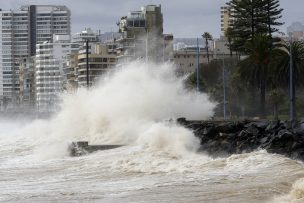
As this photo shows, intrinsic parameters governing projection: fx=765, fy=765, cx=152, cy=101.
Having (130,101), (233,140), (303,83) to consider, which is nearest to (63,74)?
(303,83)

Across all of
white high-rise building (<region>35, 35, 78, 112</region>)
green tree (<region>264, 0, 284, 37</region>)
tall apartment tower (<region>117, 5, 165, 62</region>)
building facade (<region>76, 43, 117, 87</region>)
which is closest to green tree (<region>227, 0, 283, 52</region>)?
green tree (<region>264, 0, 284, 37</region>)

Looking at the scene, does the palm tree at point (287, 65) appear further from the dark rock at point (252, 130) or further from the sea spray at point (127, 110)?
the dark rock at point (252, 130)

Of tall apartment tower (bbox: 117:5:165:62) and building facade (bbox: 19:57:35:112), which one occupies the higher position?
tall apartment tower (bbox: 117:5:165:62)

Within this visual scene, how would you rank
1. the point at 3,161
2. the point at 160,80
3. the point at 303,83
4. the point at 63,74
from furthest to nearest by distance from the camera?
1. the point at 63,74
2. the point at 303,83
3. the point at 160,80
4. the point at 3,161

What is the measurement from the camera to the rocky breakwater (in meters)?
22.5

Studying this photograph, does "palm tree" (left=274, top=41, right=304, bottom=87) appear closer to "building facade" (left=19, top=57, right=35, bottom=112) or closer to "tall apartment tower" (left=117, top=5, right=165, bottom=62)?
"tall apartment tower" (left=117, top=5, right=165, bottom=62)

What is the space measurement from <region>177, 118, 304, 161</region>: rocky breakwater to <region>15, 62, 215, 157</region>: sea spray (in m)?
1.18

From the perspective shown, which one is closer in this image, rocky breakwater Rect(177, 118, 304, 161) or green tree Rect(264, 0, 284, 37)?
rocky breakwater Rect(177, 118, 304, 161)

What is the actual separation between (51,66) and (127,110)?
130 m

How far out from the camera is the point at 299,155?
21031 millimetres

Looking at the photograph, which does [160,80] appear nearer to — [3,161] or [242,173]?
[3,161]

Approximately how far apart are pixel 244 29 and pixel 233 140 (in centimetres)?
3525

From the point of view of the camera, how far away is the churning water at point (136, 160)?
16.8m

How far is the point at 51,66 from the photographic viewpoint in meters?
162
